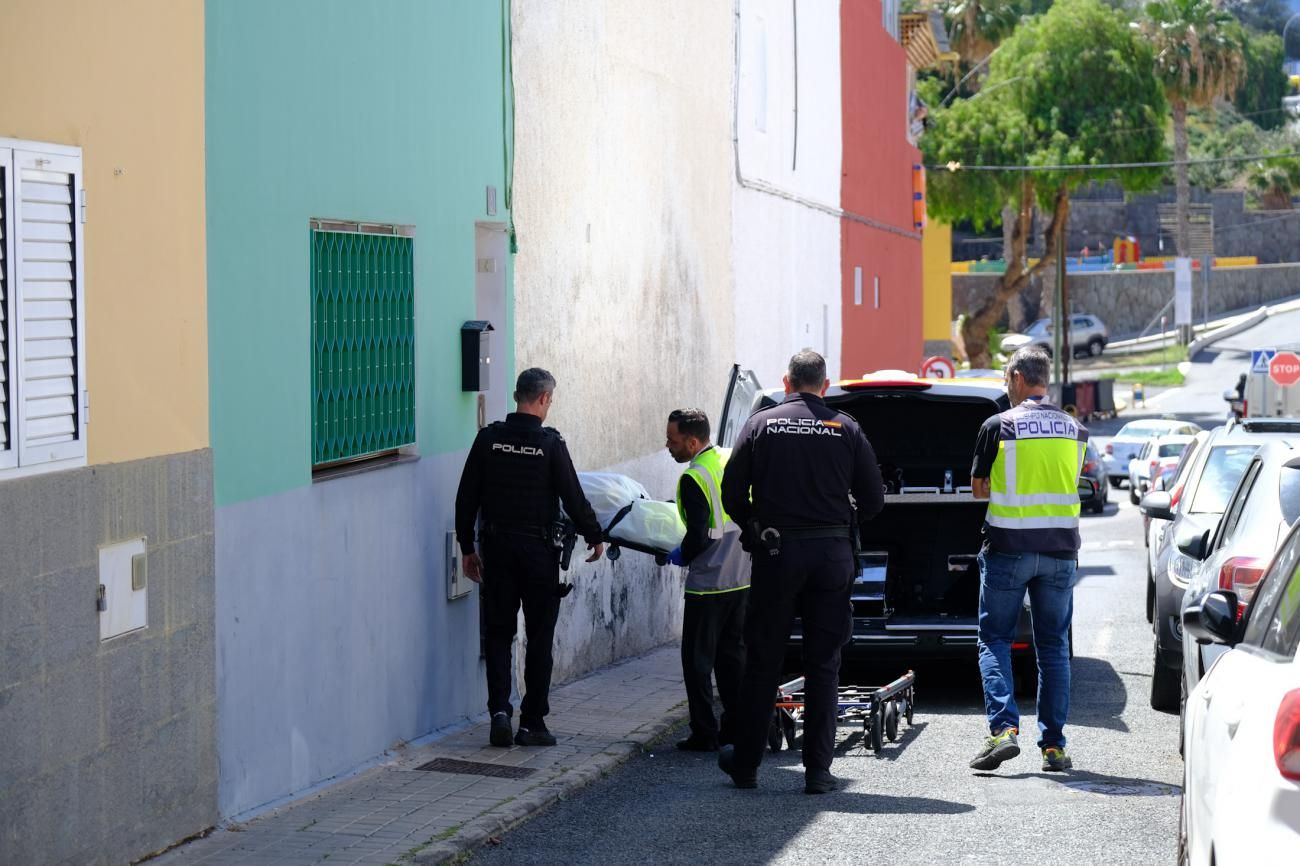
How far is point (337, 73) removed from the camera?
8164 millimetres

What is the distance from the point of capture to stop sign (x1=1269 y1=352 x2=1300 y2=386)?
1496 inches

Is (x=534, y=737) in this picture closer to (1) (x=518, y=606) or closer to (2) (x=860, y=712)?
(1) (x=518, y=606)

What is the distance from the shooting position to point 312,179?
7.88 meters

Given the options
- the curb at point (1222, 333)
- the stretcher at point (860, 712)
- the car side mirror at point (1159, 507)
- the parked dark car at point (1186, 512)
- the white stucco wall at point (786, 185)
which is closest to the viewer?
the stretcher at point (860, 712)

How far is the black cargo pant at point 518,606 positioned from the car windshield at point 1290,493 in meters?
3.49

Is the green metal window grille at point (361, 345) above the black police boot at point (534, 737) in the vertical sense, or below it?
above

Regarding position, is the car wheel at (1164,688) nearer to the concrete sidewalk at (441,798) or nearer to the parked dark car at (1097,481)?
the concrete sidewalk at (441,798)

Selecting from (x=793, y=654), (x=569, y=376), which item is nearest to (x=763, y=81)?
(x=569, y=376)

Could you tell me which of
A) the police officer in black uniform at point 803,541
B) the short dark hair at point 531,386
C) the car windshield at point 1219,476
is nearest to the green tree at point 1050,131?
the car windshield at point 1219,476

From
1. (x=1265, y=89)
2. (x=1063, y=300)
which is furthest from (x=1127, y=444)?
(x=1265, y=89)

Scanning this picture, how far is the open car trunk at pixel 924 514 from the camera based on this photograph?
11516mm

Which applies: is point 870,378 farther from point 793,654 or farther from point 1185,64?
point 1185,64

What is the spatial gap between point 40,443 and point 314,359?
231 cm

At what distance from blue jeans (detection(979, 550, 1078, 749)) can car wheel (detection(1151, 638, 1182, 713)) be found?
75.2 inches
